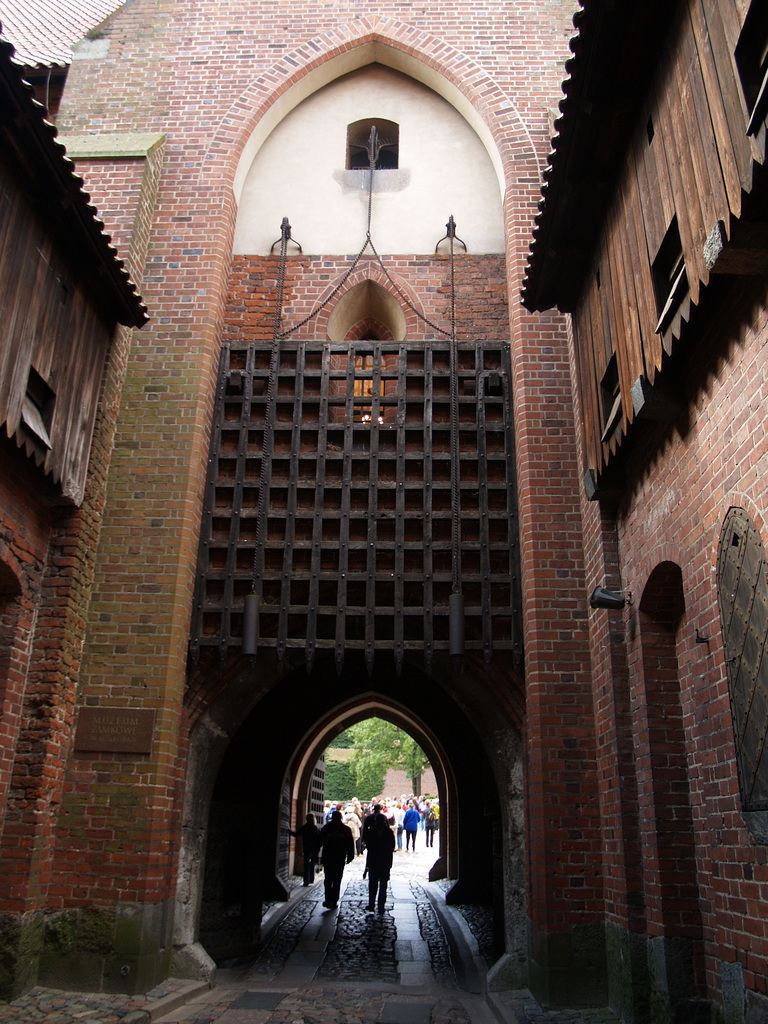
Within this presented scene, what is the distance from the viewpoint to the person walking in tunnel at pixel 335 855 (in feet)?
34.4

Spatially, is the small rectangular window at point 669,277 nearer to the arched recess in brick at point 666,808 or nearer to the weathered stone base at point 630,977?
the arched recess in brick at point 666,808

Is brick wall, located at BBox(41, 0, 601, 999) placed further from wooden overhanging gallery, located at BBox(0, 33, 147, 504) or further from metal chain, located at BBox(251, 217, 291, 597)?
wooden overhanging gallery, located at BBox(0, 33, 147, 504)

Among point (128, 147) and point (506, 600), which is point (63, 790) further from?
point (128, 147)

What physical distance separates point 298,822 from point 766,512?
12.6m

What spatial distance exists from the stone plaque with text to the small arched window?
257 inches

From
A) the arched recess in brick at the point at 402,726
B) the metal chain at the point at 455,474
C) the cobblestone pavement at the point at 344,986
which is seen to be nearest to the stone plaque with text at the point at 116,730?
the cobblestone pavement at the point at 344,986

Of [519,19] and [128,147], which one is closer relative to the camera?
[128,147]

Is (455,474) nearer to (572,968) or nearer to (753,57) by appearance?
(572,968)

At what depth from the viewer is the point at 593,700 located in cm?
632

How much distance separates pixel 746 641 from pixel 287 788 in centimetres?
1050

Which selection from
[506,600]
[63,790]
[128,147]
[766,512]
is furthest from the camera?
[128,147]

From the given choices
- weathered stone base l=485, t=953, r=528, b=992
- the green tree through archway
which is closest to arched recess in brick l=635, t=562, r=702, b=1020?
weathered stone base l=485, t=953, r=528, b=992

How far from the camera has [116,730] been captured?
6.26 m

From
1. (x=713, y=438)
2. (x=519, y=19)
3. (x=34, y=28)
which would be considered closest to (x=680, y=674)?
(x=713, y=438)
